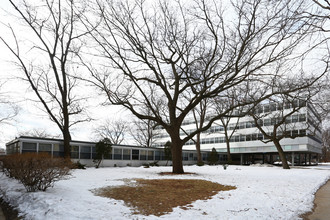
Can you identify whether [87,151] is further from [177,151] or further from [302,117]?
[302,117]

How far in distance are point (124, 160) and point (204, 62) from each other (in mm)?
17451

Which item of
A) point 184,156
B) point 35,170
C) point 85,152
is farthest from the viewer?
point 184,156

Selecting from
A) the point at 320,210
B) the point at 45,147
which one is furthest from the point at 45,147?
the point at 320,210

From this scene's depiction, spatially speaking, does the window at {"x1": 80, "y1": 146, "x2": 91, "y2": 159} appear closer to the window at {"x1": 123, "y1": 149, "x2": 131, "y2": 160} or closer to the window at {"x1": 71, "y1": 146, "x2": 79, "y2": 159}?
the window at {"x1": 71, "y1": 146, "x2": 79, "y2": 159}

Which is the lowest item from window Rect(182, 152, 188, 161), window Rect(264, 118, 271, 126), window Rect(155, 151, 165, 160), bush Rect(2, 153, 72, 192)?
window Rect(182, 152, 188, 161)

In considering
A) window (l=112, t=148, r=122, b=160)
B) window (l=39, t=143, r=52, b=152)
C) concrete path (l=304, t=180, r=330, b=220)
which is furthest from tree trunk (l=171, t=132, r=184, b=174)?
window (l=112, t=148, r=122, b=160)

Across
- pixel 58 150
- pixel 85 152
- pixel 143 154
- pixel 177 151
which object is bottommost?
pixel 143 154

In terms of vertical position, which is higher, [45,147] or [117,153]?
[45,147]

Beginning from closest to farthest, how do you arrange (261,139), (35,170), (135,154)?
(35,170) < (135,154) < (261,139)

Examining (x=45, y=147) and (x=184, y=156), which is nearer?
(x=45, y=147)

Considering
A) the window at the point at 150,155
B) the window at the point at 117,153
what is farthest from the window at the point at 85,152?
the window at the point at 150,155

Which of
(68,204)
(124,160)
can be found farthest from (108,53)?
(124,160)

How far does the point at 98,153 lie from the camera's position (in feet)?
82.4

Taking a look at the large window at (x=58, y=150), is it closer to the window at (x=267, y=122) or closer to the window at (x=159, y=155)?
the window at (x=159, y=155)
